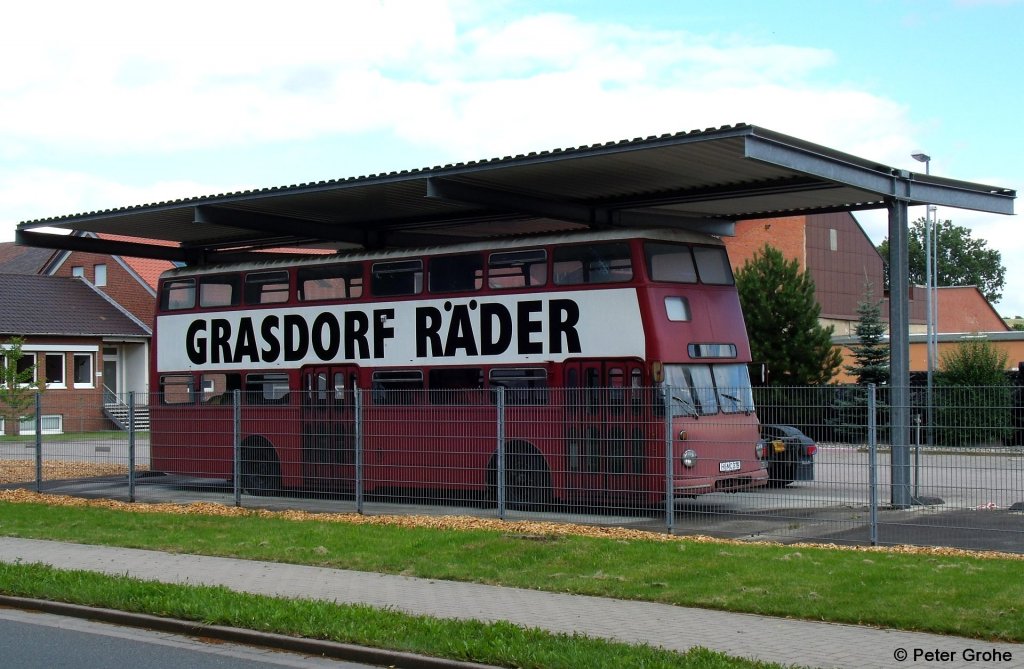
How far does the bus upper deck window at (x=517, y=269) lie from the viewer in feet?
58.7

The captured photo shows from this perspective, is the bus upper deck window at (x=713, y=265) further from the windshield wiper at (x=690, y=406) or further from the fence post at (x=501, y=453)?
the fence post at (x=501, y=453)

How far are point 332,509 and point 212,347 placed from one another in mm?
5200

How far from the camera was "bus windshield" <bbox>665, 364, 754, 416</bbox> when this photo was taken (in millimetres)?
16141

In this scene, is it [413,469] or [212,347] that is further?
[212,347]

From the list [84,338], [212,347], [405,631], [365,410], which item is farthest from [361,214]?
[84,338]

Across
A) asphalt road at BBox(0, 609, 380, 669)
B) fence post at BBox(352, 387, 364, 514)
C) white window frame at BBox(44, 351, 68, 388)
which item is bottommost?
asphalt road at BBox(0, 609, 380, 669)

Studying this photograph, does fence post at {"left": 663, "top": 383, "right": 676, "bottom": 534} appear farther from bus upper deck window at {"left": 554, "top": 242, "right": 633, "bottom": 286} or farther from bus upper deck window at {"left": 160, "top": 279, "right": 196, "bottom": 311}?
bus upper deck window at {"left": 160, "top": 279, "right": 196, "bottom": 311}

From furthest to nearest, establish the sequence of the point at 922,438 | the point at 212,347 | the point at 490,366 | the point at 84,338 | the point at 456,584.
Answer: the point at 84,338, the point at 212,347, the point at 490,366, the point at 922,438, the point at 456,584

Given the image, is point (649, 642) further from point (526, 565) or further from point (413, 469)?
point (413, 469)

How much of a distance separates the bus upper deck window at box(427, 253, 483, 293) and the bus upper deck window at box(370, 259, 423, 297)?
0.26m

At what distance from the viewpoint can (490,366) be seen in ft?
59.9

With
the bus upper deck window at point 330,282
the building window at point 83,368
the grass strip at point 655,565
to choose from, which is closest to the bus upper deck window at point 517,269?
the bus upper deck window at point 330,282

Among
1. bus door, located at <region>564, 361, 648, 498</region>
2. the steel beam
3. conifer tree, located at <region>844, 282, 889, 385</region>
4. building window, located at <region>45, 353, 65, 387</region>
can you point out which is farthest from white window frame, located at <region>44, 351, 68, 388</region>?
the steel beam

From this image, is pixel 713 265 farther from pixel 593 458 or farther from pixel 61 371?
pixel 61 371
